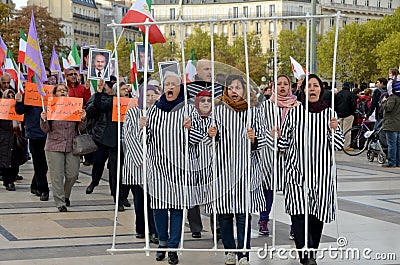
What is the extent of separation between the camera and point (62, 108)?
12.6 metres

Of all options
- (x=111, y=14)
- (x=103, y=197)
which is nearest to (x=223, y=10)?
(x=111, y=14)

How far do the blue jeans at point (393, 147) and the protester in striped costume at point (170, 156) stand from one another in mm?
11823

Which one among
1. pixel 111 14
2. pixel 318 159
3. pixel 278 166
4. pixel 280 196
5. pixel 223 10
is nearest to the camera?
pixel 318 159

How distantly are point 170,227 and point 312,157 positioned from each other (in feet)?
5.38

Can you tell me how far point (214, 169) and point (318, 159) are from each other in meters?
1.01

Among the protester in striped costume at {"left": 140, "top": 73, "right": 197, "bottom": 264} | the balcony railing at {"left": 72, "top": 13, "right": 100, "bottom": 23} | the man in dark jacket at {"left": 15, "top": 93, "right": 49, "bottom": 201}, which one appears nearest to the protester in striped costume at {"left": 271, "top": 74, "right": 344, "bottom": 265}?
the protester in striped costume at {"left": 140, "top": 73, "right": 197, "bottom": 264}

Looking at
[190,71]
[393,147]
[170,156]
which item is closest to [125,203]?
[190,71]

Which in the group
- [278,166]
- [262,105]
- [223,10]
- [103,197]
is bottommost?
[103,197]

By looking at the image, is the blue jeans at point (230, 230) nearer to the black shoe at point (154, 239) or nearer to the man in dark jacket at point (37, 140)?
the black shoe at point (154, 239)

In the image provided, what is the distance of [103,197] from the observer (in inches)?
578

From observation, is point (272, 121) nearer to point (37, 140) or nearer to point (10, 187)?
point (37, 140)

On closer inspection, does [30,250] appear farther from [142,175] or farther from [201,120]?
[201,120]

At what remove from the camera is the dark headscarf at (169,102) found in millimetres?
9195

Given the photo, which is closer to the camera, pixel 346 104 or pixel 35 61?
pixel 35 61
